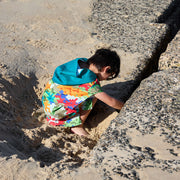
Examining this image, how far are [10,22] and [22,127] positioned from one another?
2.10 m

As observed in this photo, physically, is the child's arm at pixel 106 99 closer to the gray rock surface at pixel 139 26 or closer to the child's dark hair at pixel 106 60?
the child's dark hair at pixel 106 60

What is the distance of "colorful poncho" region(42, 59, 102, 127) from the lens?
89.0 inches

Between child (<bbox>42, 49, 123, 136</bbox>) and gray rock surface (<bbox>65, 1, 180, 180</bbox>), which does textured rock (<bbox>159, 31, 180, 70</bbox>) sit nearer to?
gray rock surface (<bbox>65, 1, 180, 180</bbox>)

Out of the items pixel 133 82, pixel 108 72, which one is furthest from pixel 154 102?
pixel 133 82

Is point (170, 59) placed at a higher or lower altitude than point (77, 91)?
lower

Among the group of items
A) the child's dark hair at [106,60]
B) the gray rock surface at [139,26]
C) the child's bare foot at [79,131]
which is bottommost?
the gray rock surface at [139,26]

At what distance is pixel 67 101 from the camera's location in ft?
7.57

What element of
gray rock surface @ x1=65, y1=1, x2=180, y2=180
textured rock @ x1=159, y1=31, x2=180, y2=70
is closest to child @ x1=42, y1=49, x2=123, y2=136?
gray rock surface @ x1=65, y1=1, x2=180, y2=180

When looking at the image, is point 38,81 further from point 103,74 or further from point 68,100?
point 103,74

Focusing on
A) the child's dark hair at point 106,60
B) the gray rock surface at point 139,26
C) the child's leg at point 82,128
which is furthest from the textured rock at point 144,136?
the gray rock surface at point 139,26

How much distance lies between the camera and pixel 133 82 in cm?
295

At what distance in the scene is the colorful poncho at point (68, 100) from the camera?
7.42 feet

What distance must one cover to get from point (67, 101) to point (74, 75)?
228 millimetres

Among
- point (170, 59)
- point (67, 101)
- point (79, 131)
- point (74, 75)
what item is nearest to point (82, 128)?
point (79, 131)
